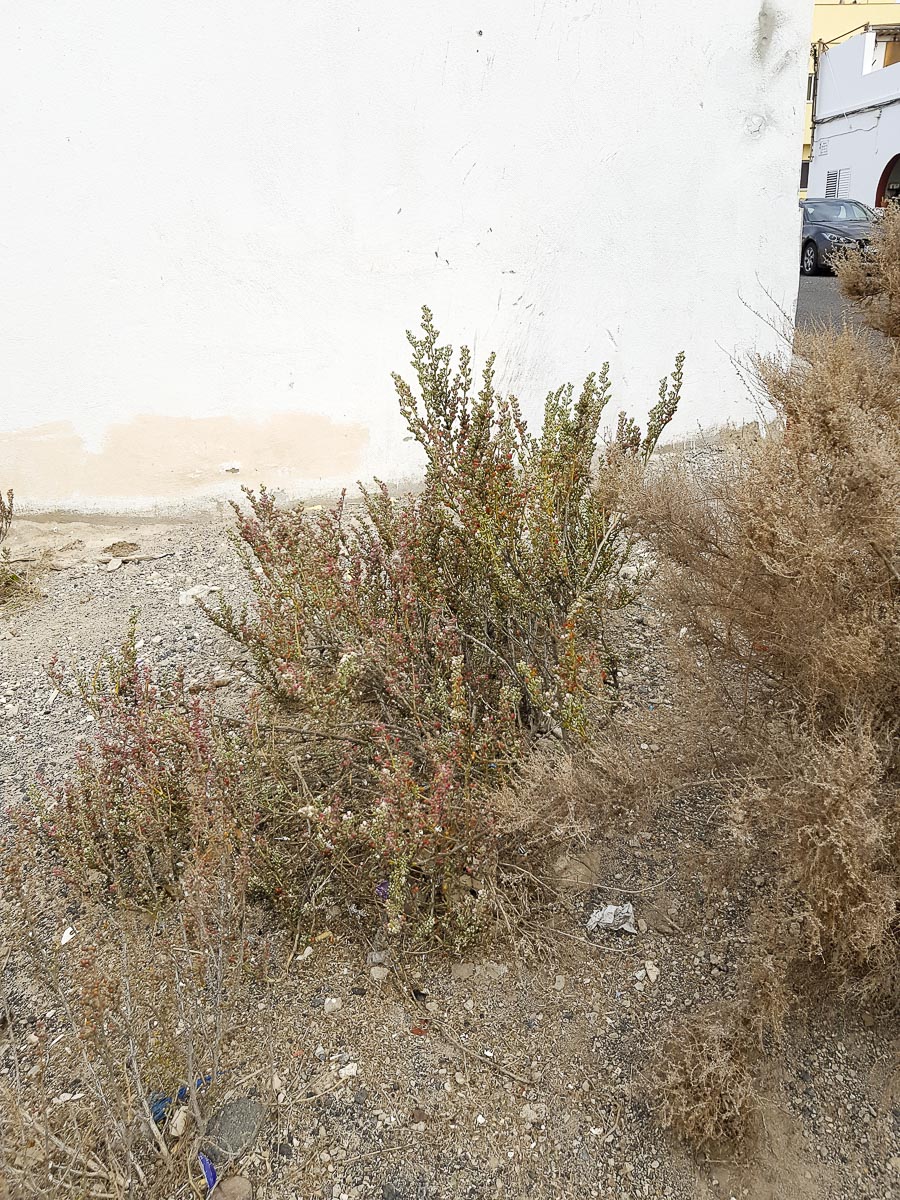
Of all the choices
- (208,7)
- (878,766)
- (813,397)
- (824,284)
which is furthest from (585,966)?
(824,284)

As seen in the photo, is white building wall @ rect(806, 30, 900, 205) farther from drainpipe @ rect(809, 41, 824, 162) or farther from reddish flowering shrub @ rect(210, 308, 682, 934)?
reddish flowering shrub @ rect(210, 308, 682, 934)

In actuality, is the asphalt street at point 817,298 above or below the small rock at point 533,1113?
above

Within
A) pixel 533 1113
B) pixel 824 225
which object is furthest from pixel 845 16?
pixel 533 1113

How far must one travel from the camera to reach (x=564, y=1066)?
175 centimetres

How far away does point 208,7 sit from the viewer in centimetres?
Answer: 399

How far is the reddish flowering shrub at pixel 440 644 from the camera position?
193cm

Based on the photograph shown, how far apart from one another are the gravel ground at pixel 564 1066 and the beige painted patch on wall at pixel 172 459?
9.68 ft

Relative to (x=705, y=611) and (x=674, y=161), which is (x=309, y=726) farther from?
→ (x=674, y=161)

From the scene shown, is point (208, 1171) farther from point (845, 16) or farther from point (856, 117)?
point (845, 16)

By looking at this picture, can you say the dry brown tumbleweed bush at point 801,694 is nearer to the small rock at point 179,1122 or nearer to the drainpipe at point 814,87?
the small rock at point 179,1122

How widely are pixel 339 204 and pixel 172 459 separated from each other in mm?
1515

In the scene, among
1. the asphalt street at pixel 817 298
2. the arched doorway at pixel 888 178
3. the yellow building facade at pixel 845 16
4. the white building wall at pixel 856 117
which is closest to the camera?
the asphalt street at pixel 817 298

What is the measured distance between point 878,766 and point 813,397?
761mm

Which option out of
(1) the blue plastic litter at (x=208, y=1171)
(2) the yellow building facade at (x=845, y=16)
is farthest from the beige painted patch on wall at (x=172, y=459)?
(2) the yellow building facade at (x=845, y=16)
